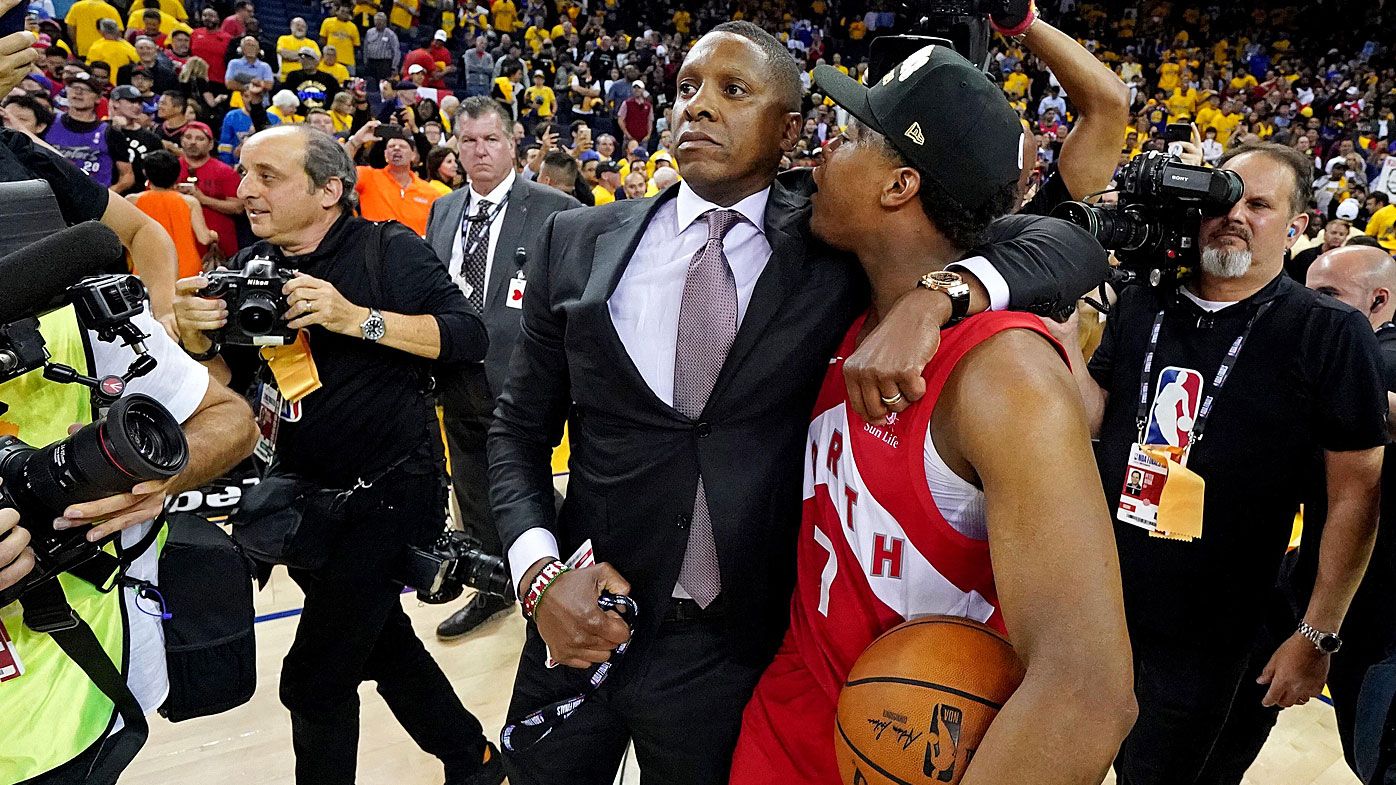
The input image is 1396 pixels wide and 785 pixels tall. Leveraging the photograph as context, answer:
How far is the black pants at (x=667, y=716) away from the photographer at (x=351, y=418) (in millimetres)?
1008

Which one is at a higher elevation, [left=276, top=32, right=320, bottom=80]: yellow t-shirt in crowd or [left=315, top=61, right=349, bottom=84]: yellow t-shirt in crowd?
[left=276, top=32, right=320, bottom=80]: yellow t-shirt in crowd

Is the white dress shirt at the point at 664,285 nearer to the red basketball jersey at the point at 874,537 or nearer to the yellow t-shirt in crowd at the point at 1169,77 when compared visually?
the red basketball jersey at the point at 874,537

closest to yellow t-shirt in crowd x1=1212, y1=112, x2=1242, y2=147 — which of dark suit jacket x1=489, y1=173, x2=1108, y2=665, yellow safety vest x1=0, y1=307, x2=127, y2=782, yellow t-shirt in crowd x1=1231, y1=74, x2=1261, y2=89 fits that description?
yellow t-shirt in crowd x1=1231, y1=74, x2=1261, y2=89

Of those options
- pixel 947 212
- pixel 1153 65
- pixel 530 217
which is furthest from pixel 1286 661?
pixel 1153 65

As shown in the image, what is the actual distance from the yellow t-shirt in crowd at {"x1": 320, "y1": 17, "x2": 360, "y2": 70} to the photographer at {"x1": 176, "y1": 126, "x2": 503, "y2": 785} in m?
11.6

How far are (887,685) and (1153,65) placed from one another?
79.8ft

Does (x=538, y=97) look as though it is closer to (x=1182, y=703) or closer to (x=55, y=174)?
(x=55, y=174)

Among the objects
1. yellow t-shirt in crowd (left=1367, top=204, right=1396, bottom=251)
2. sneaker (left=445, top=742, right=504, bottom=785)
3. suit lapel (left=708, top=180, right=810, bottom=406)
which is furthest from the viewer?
yellow t-shirt in crowd (left=1367, top=204, right=1396, bottom=251)

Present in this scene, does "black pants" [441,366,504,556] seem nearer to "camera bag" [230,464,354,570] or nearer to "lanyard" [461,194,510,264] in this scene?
"lanyard" [461,194,510,264]

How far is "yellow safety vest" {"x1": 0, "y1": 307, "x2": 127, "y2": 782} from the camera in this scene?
51.2 inches

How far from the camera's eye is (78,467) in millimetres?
1189

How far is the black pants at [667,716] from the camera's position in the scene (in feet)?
5.25

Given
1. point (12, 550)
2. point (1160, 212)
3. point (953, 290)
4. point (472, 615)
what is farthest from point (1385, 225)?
point (12, 550)

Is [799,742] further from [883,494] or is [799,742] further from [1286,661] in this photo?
[1286,661]
